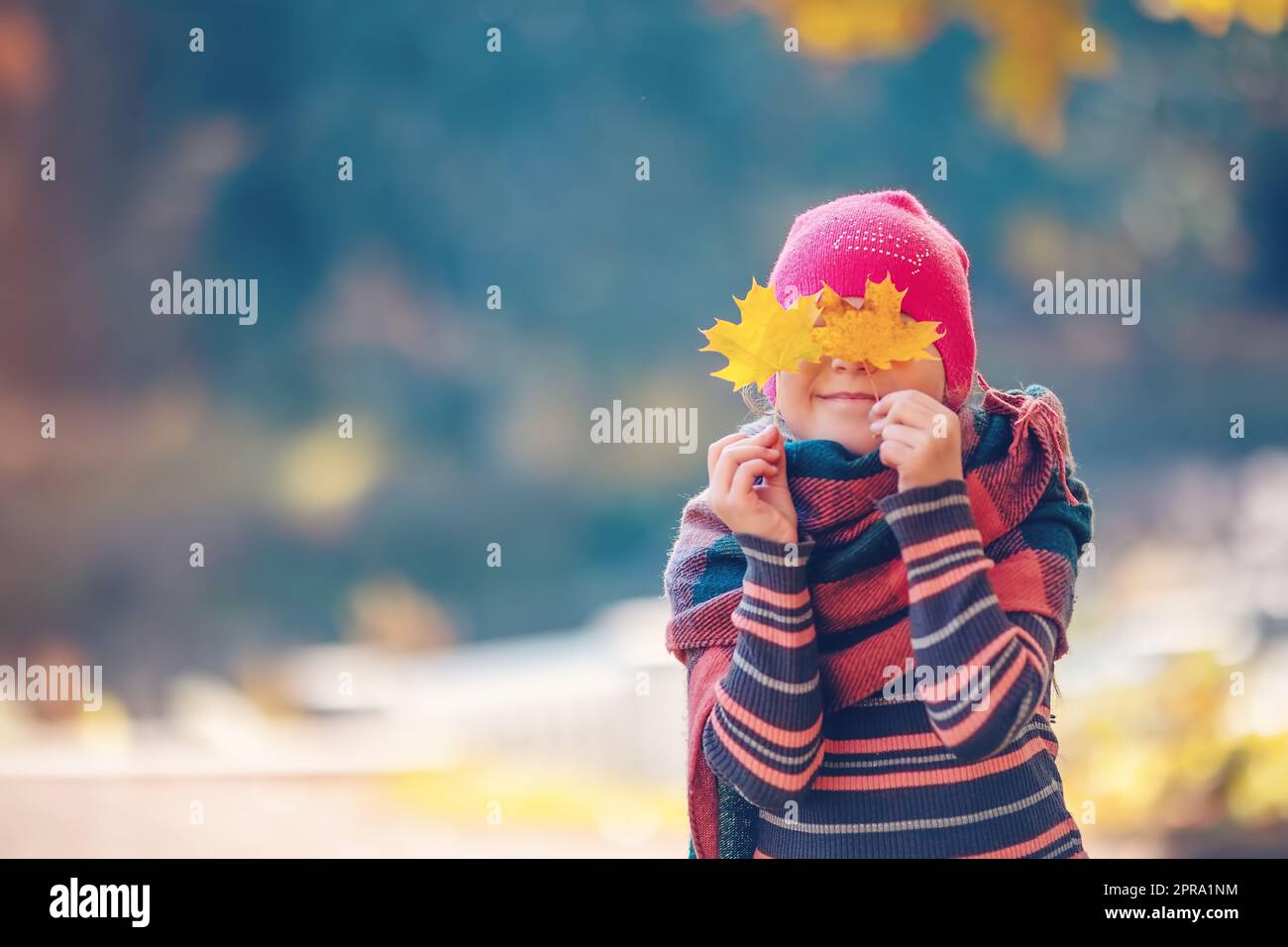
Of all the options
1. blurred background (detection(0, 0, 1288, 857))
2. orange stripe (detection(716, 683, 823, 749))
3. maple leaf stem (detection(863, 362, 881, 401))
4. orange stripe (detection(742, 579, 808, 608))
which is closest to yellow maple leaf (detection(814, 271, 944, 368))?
maple leaf stem (detection(863, 362, 881, 401))

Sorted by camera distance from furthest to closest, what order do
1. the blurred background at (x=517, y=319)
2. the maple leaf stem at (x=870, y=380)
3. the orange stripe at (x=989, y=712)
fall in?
the blurred background at (x=517, y=319) → the maple leaf stem at (x=870, y=380) → the orange stripe at (x=989, y=712)

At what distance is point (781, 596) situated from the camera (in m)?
1.00

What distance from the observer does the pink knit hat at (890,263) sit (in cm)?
108

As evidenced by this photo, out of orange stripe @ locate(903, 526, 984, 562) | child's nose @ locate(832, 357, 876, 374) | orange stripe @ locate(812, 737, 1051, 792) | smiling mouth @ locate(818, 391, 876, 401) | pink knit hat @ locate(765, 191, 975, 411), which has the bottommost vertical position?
orange stripe @ locate(812, 737, 1051, 792)

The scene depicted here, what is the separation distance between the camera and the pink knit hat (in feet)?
3.55

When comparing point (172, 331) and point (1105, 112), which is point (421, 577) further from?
point (1105, 112)

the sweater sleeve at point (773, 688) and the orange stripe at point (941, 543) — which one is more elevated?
the orange stripe at point (941, 543)

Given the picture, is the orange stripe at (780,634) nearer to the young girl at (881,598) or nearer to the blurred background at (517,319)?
the young girl at (881,598)

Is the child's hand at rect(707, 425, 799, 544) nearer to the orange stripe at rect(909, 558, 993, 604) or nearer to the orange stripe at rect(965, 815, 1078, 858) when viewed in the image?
the orange stripe at rect(909, 558, 993, 604)

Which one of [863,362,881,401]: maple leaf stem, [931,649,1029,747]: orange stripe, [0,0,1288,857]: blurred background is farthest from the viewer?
[0,0,1288,857]: blurred background

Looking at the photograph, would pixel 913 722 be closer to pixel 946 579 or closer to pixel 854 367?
pixel 946 579

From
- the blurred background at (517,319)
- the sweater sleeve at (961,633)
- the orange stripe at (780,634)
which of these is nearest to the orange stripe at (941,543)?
the sweater sleeve at (961,633)

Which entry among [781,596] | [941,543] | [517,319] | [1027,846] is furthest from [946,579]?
[517,319]

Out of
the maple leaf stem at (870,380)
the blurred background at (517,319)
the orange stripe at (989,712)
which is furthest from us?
the blurred background at (517,319)
